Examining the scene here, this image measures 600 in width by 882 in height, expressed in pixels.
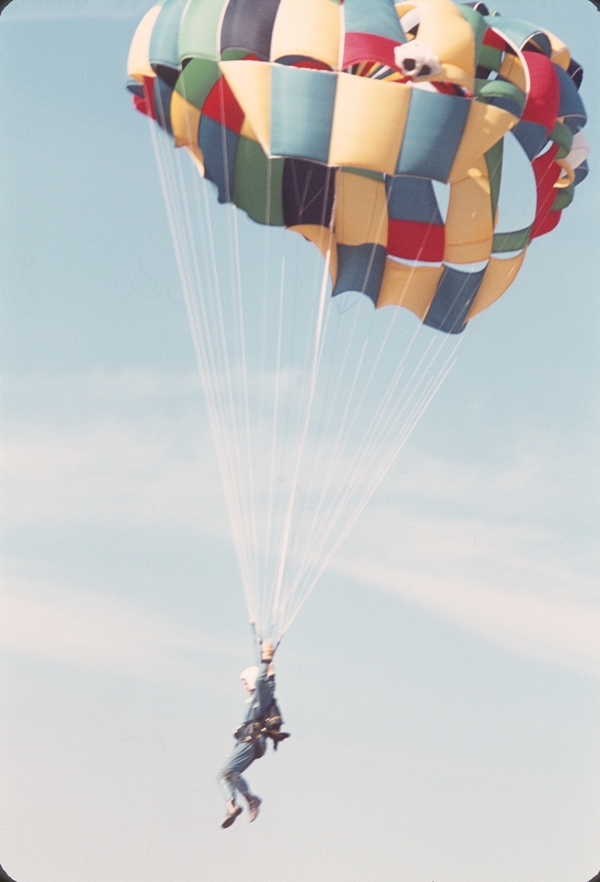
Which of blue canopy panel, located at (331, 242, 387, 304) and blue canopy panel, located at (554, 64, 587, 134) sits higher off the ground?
blue canopy panel, located at (554, 64, 587, 134)

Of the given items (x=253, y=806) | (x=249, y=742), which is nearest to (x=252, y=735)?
(x=249, y=742)

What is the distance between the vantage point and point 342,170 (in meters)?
16.4

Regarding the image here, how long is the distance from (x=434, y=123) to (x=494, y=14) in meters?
2.21

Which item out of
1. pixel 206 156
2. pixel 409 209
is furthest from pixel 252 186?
pixel 409 209

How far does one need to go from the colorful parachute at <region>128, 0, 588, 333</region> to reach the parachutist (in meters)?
4.49

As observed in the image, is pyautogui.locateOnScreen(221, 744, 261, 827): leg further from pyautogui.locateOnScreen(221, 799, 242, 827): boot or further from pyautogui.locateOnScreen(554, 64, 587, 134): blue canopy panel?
pyautogui.locateOnScreen(554, 64, 587, 134): blue canopy panel

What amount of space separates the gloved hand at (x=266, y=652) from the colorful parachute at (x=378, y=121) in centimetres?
414

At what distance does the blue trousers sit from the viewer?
46.7ft

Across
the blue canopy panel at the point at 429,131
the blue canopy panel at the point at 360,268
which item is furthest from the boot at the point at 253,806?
the blue canopy panel at the point at 429,131

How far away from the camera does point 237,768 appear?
1426cm

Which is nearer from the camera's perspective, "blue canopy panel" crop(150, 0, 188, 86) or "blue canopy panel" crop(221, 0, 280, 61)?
"blue canopy panel" crop(221, 0, 280, 61)

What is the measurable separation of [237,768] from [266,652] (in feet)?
3.53

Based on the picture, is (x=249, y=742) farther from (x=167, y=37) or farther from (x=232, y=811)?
(x=167, y=37)

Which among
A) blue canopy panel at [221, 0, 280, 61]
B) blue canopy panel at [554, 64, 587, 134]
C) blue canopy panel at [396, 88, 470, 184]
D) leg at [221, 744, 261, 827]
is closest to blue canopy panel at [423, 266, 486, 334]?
blue canopy panel at [554, 64, 587, 134]
